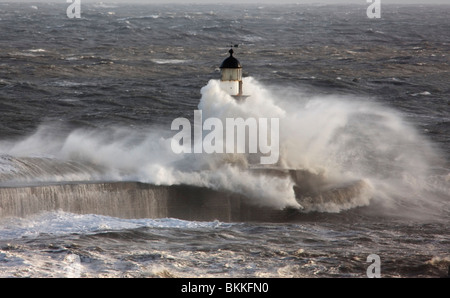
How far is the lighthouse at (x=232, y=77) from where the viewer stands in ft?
64.9

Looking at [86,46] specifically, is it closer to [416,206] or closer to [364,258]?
[416,206]

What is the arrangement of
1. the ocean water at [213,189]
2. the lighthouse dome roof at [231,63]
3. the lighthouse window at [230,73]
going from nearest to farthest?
the ocean water at [213,189]
the lighthouse dome roof at [231,63]
the lighthouse window at [230,73]

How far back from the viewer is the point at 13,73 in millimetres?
46312

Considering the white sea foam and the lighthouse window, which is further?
the white sea foam

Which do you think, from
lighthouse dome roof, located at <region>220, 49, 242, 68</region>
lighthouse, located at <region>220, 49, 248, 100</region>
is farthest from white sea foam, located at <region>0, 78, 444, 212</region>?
lighthouse dome roof, located at <region>220, 49, 242, 68</region>

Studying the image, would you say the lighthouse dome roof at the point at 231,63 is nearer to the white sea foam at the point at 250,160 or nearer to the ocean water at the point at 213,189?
the white sea foam at the point at 250,160

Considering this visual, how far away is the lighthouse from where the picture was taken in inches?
779

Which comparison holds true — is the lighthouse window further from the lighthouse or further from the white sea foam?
the white sea foam

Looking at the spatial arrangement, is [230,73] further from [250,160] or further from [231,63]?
[250,160]

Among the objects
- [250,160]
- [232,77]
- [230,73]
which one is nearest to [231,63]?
[230,73]

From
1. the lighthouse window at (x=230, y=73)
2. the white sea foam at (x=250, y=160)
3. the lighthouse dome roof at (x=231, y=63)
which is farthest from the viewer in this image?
the white sea foam at (x=250, y=160)

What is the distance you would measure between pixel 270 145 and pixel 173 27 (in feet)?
251

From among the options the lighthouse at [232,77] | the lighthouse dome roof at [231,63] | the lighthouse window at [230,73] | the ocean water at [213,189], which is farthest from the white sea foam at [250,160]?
the lighthouse dome roof at [231,63]
